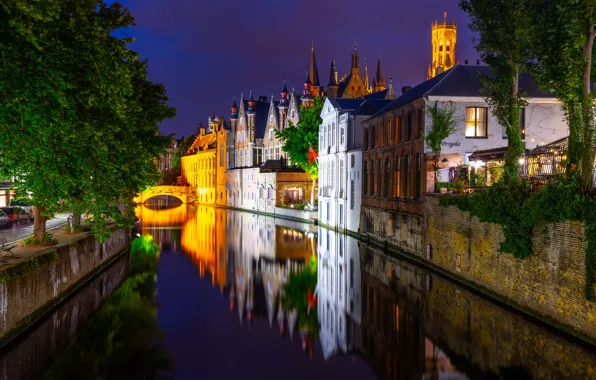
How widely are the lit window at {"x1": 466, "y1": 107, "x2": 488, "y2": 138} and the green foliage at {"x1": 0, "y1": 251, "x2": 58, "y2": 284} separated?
21786 millimetres

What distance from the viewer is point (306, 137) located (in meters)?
62.4

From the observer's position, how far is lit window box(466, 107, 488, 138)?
3112cm

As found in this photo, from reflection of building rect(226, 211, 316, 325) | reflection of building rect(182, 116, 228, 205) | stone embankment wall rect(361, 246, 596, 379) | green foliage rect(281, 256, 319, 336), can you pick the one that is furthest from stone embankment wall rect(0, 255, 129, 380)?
reflection of building rect(182, 116, 228, 205)

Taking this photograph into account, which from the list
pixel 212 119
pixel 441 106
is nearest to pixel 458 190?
pixel 441 106

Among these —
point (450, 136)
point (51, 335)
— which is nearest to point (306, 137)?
point (450, 136)

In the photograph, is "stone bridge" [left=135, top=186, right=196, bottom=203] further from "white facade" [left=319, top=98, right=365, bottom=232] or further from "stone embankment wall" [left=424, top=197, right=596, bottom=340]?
"stone embankment wall" [left=424, top=197, right=596, bottom=340]

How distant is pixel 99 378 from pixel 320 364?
209 inches

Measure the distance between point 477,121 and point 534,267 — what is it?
49.7ft

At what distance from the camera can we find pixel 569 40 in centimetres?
1795

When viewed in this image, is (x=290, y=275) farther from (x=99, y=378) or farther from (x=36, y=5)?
(x=36, y=5)

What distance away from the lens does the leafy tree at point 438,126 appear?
30094 mm

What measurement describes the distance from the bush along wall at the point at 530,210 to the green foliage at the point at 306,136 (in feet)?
131

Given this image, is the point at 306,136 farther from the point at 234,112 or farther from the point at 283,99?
the point at 234,112

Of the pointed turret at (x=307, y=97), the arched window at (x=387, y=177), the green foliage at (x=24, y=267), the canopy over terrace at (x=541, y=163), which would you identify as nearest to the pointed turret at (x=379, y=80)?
the pointed turret at (x=307, y=97)
